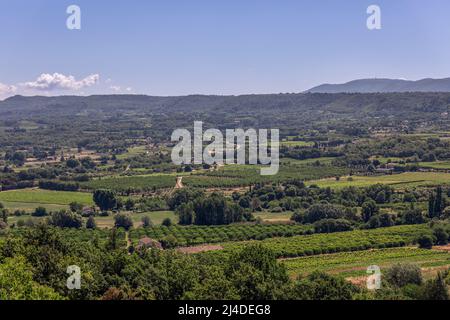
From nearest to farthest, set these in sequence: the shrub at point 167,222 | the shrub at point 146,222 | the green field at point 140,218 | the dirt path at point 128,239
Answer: the dirt path at point 128,239, the shrub at point 146,222, the shrub at point 167,222, the green field at point 140,218

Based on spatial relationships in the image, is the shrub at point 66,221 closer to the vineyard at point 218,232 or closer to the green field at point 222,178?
the vineyard at point 218,232

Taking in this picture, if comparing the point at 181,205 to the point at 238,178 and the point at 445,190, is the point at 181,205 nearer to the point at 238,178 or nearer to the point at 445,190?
the point at 238,178

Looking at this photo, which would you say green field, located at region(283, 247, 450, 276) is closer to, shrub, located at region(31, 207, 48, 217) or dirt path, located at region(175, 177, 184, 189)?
shrub, located at region(31, 207, 48, 217)

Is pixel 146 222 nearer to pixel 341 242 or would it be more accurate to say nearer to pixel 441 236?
pixel 341 242

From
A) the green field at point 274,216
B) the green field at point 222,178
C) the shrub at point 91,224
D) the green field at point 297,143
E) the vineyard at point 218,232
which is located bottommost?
the green field at point 274,216

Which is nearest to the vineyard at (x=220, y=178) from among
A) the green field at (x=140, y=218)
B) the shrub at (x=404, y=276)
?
the green field at (x=140, y=218)

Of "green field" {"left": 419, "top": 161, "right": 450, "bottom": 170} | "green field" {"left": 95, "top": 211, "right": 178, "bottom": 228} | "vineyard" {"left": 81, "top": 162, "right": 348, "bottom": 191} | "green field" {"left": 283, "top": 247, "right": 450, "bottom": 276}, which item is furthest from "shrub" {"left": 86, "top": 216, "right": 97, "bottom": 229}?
"green field" {"left": 419, "top": 161, "right": 450, "bottom": 170}
